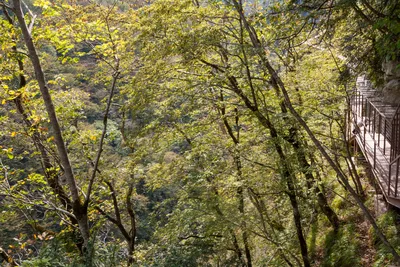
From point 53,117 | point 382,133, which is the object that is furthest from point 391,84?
point 53,117

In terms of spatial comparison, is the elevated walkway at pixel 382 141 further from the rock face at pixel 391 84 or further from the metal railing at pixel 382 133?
the rock face at pixel 391 84

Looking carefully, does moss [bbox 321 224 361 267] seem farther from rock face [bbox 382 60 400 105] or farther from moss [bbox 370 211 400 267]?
rock face [bbox 382 60 400 105]

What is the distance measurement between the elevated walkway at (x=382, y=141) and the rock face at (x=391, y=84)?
8.4 inches

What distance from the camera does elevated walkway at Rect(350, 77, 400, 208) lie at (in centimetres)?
551

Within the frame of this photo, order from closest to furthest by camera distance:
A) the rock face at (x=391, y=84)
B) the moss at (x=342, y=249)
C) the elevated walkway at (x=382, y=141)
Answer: the elevated walkway at (x=382, y=141)
the rock face at (x=391, y=84)
the moss at (x=342, y=249)

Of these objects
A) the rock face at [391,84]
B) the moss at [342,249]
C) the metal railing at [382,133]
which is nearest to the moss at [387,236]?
the moss at [342,249]

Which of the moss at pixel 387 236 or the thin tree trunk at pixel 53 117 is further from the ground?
the thin tree trunk at pixel 53 117

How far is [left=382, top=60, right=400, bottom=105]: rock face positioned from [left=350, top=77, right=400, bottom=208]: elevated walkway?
0.21m

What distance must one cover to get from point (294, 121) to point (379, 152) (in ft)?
8.35

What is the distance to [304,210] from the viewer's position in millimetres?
7508

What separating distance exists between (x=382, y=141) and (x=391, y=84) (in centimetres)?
145

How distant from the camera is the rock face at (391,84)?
20.6 feet

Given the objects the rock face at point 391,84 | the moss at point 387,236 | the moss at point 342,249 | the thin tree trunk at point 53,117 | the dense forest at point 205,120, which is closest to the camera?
the thin tree trunk at point 53,117

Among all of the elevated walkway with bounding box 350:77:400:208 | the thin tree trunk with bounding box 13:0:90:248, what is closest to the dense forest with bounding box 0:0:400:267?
the thin tree trunk with bounding box 13:0:90:248
